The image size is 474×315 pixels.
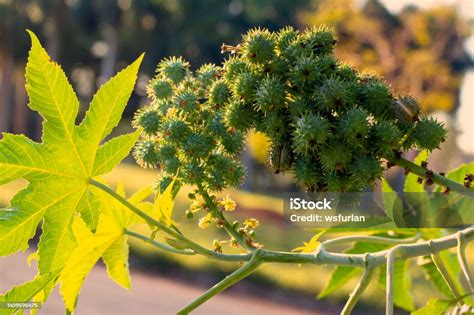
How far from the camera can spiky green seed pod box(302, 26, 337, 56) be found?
0.95m

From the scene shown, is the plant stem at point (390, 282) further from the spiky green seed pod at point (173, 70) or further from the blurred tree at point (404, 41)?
the blurred tree at point (404, 41)

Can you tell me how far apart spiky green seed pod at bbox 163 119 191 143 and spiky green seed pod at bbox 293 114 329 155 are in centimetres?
16

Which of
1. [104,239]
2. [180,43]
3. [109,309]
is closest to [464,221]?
[104,239]

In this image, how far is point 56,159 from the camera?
934mm

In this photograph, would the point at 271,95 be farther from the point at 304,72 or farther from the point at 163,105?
the point at 163,105

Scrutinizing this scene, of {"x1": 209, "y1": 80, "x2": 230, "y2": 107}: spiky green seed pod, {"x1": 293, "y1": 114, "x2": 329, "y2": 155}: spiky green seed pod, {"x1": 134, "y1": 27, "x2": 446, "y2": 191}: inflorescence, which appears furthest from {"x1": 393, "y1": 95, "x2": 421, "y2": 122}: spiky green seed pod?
{"x1": 209, "y1": 80, "x2": 230, "y2": 107}: spiky green seed pod

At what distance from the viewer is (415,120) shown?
95 cm

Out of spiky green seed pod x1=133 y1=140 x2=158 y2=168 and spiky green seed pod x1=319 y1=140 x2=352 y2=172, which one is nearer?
spiky green seed pod x1=319 y1=140 x2=352 y2=172

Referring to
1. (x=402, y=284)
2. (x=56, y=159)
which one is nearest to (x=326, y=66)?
(x=56, y=159)

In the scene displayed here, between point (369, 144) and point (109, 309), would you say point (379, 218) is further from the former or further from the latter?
point (109, 309)

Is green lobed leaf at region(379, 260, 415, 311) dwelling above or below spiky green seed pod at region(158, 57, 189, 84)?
below

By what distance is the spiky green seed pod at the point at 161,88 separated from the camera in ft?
3.47

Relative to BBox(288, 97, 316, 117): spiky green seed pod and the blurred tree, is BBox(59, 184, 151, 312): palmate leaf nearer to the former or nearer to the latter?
BBox(288, 97, 316, 117): spiky green seed pod

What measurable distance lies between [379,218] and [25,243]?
0.56m
